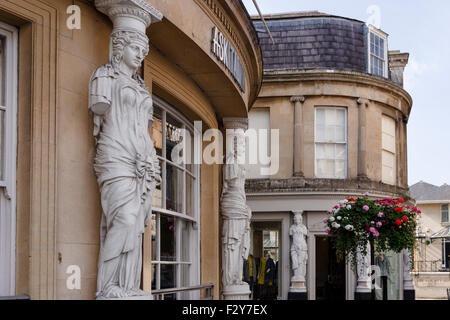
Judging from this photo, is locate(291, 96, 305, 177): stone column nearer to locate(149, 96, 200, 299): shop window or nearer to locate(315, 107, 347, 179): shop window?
locate(315, 107, 347, 179): shop window

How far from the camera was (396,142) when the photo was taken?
2484cm

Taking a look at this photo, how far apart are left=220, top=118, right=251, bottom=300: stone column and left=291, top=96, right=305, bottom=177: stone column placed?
455 inches

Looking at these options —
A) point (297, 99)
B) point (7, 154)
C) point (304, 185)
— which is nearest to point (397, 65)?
point (297, 99)

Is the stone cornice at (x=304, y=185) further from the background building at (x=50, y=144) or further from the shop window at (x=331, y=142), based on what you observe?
the background building at (x=50, y=144)

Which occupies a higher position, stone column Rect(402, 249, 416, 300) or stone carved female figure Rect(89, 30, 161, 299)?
stone carved female figure Rect(89, 30, 161, 299)

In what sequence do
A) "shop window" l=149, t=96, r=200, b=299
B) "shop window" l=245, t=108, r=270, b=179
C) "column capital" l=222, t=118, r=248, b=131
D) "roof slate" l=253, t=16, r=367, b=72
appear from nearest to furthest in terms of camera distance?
1. "shop window" l=149, t=96, r=200, b=299
2. "column capital" l=222, t=118, r=248, b=131
3. "shop window" l=245, t=108, r=270, b=179
4. "roof slate" l=253, t=16, r=367, b=72

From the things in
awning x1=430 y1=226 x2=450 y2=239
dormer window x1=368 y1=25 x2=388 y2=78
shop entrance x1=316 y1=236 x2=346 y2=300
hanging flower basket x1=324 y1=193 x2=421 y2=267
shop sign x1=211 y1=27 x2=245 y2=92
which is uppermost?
dormer window x1=368 y1=25 x2=388 y2=78

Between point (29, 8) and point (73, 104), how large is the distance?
810 mm

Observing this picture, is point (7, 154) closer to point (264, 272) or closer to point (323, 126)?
point (264, 272)

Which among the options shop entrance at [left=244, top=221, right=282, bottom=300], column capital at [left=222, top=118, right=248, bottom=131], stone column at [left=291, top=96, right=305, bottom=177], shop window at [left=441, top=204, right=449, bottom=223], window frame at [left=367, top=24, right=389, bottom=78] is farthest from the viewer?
shop window at [left=441, top=204, right=449, bottom=223]

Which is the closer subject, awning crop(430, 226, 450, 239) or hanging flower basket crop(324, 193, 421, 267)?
hanging flower basket crop(324, 193, 421, 267)

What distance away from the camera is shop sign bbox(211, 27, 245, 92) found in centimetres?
804

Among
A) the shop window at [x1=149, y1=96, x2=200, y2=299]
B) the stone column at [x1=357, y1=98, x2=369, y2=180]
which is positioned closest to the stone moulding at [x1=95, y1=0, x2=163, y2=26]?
the shop window at [x1=149, y1=96, x2=200, y2=299]
